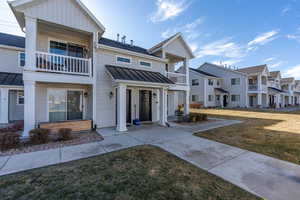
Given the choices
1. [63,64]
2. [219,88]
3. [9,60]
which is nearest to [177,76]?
[63,64]

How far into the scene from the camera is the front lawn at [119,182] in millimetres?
2613

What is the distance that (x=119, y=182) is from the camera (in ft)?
9.90

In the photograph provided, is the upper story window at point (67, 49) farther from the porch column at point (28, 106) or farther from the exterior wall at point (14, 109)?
the exterior wall at point (14, 109)

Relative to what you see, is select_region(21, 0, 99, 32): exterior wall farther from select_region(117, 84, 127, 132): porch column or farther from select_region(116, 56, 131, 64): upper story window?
select_region(117, 84, 127, 132): porch column

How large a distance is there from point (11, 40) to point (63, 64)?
8682 mm

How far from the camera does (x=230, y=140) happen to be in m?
6.29

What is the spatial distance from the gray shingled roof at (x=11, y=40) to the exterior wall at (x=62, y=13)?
6.44m

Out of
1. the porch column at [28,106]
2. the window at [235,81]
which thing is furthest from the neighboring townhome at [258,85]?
the porch column at [28,106]

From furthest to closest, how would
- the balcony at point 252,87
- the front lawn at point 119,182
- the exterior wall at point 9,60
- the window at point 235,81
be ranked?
the window at point 235,81 → the balcony at point 252,87 → the exterior wall at point 9,60 → the front lawn at point 119,182

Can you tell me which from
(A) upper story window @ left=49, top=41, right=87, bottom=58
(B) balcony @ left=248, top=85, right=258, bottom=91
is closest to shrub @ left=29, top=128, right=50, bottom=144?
(A) upper story window @ left=49, top=41, right=87, bottom=58

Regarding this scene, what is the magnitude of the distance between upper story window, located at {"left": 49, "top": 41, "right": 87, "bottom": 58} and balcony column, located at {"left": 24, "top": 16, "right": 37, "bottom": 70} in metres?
1.73

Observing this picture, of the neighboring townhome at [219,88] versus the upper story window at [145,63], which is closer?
the upper story window at [145,63]

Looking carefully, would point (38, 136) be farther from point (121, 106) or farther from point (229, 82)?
point (229, 82)

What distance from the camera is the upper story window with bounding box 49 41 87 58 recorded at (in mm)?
8257
